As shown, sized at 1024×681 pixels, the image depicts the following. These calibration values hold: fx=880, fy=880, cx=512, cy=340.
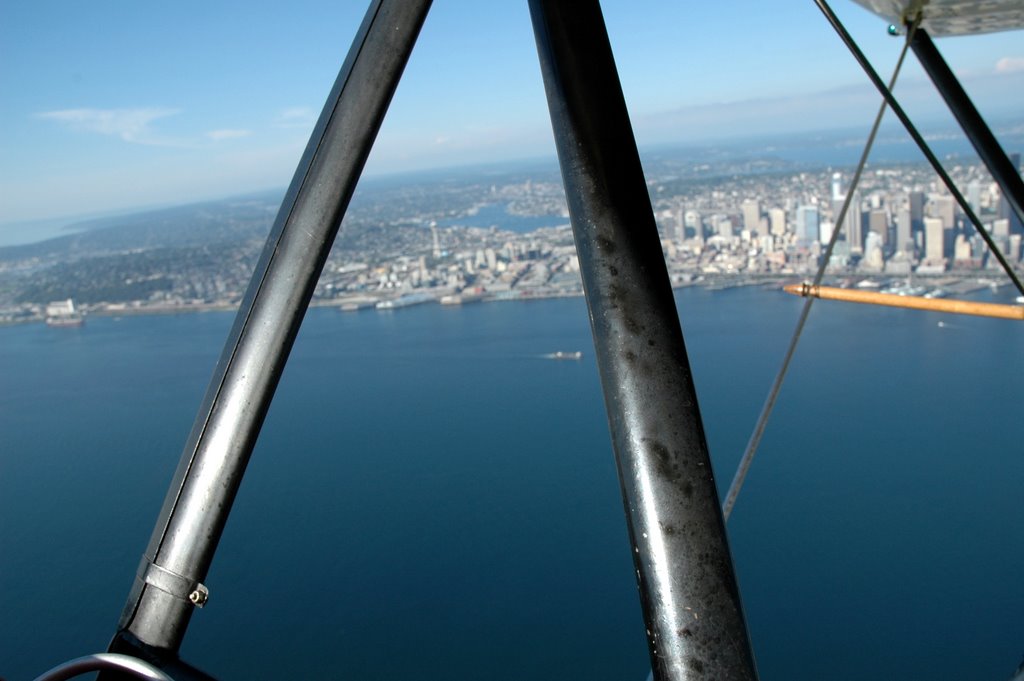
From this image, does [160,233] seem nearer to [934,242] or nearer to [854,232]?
[854,232]

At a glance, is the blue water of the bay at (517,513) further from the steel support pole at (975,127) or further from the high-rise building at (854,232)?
the high-rise building at (854,232)

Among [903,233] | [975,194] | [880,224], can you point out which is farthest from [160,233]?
[975,194]

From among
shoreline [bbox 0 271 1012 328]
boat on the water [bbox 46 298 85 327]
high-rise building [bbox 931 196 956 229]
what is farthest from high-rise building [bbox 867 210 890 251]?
boat on the water [bbox 46 298 85 327]

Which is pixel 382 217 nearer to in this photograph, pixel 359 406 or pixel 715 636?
pixel 359 406

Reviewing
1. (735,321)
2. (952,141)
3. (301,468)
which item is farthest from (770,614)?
(952,141)

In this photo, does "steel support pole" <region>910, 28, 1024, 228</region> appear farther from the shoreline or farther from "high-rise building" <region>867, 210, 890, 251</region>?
"high-rise building" <region>867, 210, 890, 251</region>

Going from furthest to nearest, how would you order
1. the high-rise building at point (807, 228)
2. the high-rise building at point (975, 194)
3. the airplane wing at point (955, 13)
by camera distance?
the high-rise building at point (807, 228) → the high-rise building at point (975, 194) → the airplane wing at point (955, 13)

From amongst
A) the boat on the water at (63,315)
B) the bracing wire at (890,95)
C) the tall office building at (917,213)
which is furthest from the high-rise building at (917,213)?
the boat on the water at (63,315)
